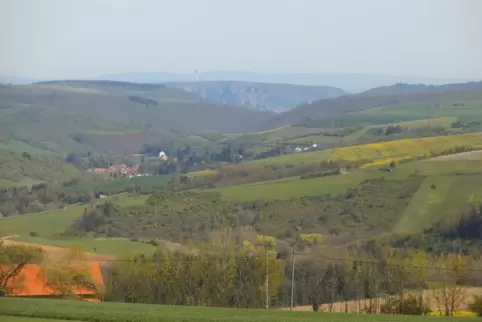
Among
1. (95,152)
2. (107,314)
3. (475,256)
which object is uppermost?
(107,314)

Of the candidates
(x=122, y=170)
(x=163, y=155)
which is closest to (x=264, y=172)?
(x=122, y=170)

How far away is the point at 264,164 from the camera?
75.4 m

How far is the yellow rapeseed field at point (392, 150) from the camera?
73000mm

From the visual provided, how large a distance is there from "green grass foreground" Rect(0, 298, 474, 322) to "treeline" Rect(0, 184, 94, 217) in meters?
45.2

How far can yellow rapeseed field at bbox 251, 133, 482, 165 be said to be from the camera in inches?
2874

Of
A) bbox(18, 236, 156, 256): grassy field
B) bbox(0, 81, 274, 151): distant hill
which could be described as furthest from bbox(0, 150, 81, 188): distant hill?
bbox(18, 236, 156, 256): grassy field

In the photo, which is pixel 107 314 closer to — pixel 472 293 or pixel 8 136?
pixel 472 293

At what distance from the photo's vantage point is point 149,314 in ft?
73.9

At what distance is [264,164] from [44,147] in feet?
182

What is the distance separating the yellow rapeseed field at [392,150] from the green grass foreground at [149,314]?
4766 centimetres

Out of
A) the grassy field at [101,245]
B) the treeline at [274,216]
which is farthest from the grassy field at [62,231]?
the treeline at [274,216]

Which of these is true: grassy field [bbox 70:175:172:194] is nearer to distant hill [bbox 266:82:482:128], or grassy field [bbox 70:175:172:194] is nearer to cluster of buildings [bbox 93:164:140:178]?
cluster of buildings [bbox 93:164:140:178]

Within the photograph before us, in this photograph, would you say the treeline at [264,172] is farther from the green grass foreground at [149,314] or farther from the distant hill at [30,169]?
the green grass foreground at [149,314]

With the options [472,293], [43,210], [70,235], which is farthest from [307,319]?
[43,210]
